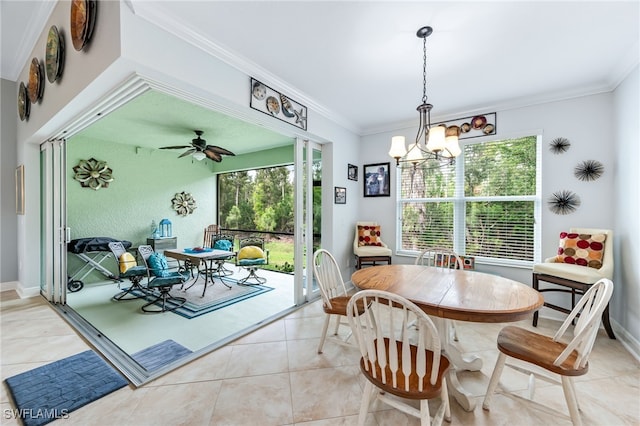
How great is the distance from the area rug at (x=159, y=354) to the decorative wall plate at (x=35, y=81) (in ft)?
10.0

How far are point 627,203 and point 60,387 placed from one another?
511 centimetres

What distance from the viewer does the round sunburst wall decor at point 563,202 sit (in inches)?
120

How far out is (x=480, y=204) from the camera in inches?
144

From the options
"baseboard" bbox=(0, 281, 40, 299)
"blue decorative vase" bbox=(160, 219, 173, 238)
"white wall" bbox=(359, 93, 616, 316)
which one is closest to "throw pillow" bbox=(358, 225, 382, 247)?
"white wall" bbox=(359, 93, 616, 316)

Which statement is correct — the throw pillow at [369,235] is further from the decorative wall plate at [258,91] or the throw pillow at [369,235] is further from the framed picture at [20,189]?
the framed picture at [20,189]

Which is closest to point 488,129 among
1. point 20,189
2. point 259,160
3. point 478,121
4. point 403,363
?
point 478,121

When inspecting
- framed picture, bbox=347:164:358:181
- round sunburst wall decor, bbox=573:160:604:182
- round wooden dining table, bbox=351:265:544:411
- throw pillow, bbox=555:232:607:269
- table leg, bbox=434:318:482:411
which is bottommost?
table leg, bbox=434:318:482:411

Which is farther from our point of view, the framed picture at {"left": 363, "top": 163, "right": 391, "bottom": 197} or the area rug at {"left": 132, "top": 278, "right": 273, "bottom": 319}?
the framed picture at {"left": 363, "top": 163, "right": 391, "bottom": 197}

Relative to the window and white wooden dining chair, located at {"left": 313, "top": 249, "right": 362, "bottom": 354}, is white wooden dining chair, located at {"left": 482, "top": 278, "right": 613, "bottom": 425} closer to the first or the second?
white wooden dining chair, located at {"left": 313, "top": 249, "right": 362, "bottom": 354}

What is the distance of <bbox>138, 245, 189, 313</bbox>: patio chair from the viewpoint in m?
3.39

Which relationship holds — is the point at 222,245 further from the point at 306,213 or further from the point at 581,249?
the point at 581,249

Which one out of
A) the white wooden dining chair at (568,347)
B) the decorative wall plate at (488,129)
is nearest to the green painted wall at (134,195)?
the decorative wall plate at (488,129)

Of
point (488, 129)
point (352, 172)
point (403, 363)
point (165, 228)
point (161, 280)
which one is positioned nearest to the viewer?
point (403, 363)

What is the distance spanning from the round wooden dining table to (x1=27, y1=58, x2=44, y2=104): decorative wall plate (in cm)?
397
